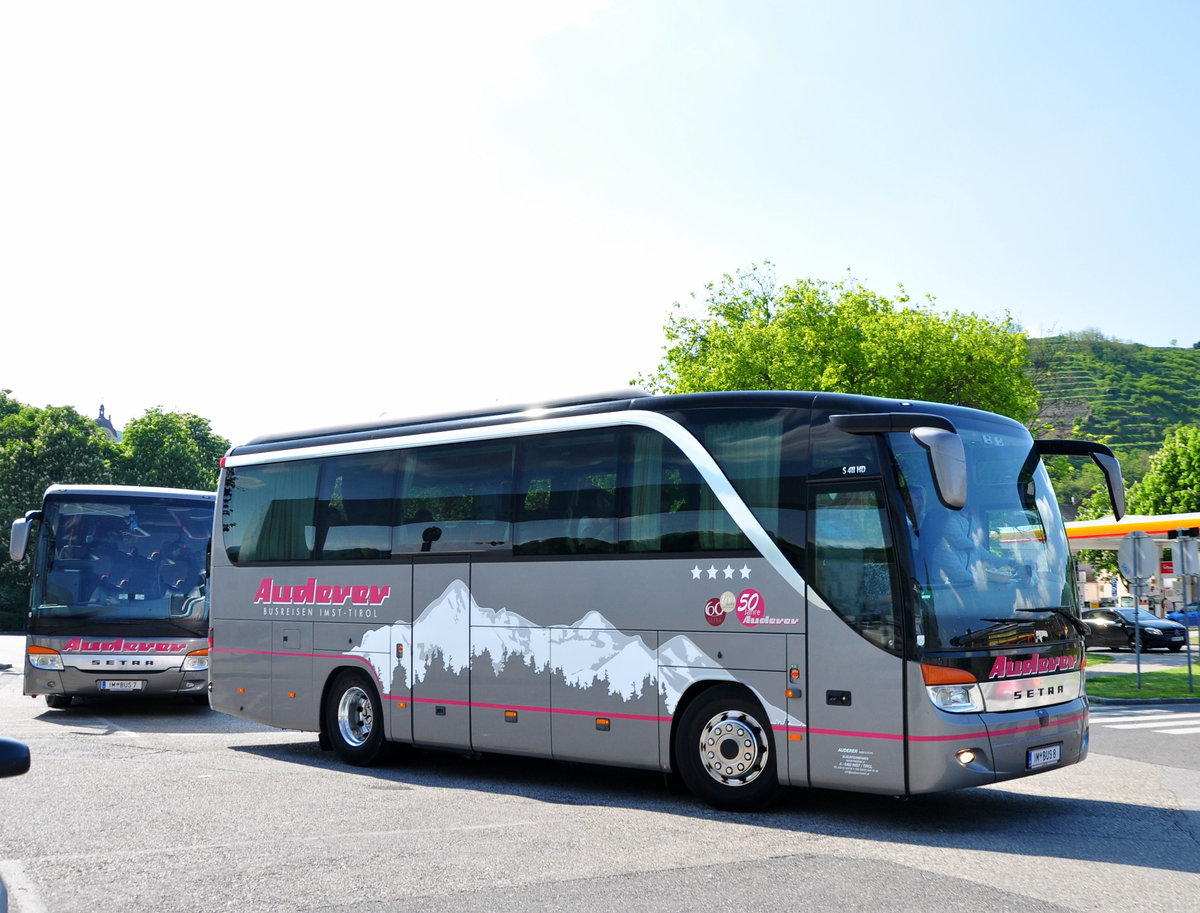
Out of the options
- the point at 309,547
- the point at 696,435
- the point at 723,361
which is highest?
the point at 723,361

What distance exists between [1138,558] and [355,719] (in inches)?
603

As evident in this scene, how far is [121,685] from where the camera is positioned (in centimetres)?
1811

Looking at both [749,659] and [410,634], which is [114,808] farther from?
[749,659]

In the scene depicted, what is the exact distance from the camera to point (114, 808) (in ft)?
31.9

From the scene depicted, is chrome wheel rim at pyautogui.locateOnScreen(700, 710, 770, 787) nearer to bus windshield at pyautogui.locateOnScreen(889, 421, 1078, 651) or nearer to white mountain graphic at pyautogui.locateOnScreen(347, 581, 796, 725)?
white mountain graphic at pyautogui.locateOnScreen(347, 581, 796, 725)

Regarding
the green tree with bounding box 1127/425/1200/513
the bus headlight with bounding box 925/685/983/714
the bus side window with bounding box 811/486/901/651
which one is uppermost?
the green tree with bounding box 1127/425/1200/513

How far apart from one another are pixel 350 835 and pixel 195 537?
11422mm

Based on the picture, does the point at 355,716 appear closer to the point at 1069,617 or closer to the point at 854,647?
the point at 854,647

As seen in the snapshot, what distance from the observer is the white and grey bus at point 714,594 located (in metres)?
9.17

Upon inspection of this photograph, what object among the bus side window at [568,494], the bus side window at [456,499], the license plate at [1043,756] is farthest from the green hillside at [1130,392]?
the license plate at [1043,756]

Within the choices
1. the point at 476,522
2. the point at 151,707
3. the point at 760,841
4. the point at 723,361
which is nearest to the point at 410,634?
the point at 476,522

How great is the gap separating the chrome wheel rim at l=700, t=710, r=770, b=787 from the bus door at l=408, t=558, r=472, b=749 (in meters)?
2.94

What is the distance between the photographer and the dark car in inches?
1452

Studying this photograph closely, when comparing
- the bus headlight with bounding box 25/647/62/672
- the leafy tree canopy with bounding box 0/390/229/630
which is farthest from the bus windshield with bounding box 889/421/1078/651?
the leafy tree canopy with bounding box 0/390/229/630
